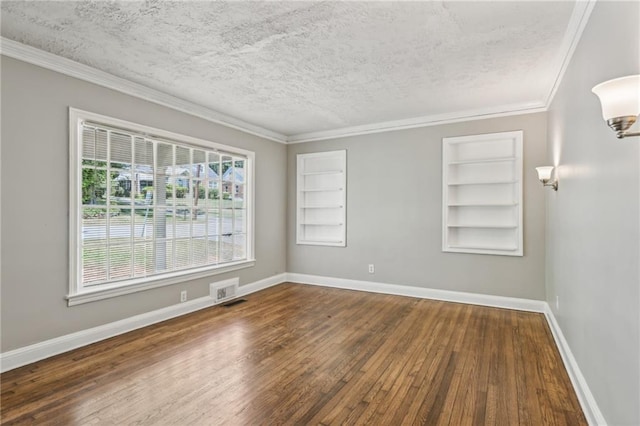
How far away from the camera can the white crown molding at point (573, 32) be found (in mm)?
2139

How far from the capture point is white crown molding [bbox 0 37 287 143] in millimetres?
2701

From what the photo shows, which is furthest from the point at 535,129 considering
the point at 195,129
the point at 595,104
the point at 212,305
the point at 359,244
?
the point at 212,305

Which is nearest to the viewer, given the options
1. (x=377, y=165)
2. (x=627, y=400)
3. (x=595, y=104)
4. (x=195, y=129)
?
(x=627, y=400)

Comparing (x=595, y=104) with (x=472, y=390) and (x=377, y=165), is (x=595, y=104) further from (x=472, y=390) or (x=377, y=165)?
(x=377, y=165)

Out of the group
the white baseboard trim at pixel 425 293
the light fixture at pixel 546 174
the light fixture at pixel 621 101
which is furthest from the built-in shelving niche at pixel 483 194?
the light fixture at pixel 621 101

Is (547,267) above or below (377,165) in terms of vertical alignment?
below

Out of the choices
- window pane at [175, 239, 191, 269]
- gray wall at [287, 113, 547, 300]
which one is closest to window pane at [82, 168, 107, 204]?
window pane at [175, 239, 191, 269]

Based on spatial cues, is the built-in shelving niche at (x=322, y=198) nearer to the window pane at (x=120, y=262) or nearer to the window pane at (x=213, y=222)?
the window pane at (x=213, y=222)

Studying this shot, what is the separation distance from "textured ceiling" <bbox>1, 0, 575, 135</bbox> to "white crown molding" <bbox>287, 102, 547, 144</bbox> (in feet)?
0.65

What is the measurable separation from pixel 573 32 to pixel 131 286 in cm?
463

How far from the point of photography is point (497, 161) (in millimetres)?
4461

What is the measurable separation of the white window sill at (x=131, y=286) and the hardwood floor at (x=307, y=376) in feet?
1.47

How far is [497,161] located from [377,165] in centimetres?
171

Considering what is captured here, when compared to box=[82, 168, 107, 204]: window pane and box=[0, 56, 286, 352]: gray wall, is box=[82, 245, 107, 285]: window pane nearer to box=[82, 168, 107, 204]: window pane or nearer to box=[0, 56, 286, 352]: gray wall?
box=[0, 56, 286, 352]: gray wall
